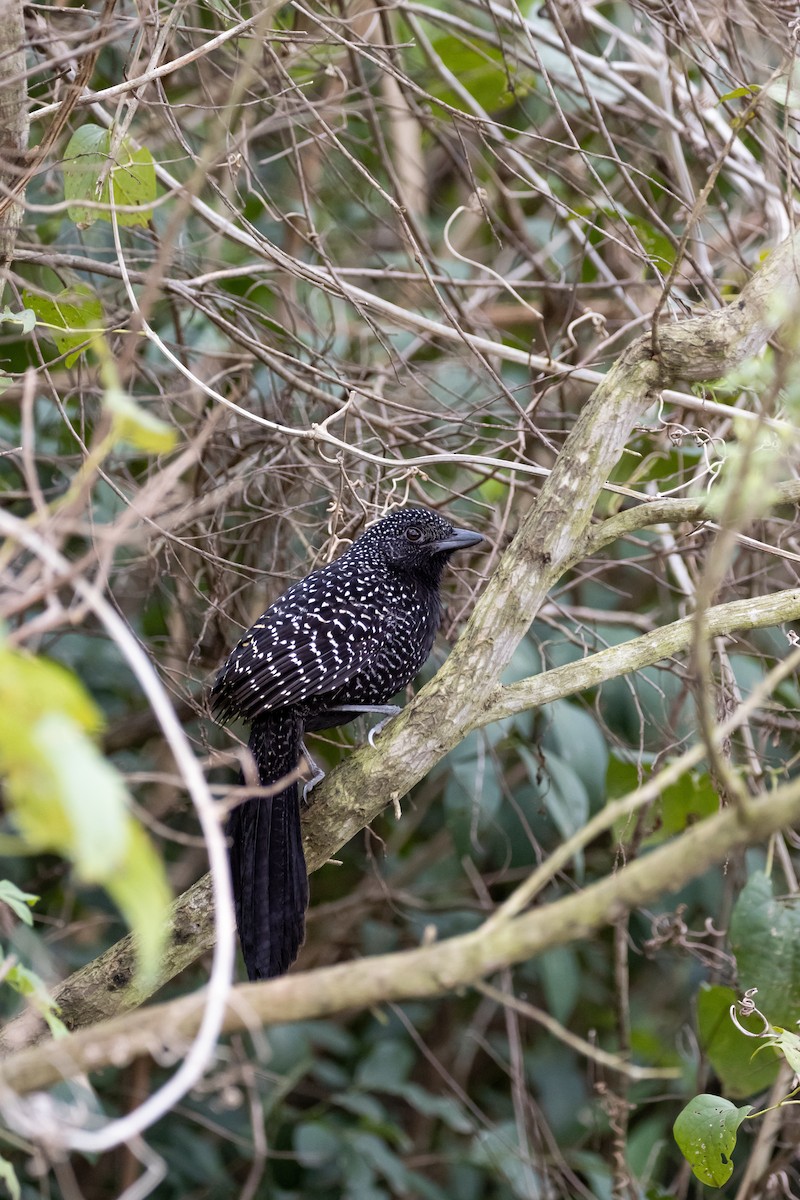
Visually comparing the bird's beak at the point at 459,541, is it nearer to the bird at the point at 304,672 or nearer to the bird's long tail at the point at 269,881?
the bird at the point at 304,672

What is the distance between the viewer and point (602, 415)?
85.6 inches

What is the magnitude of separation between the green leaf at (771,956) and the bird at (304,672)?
1.01 metres

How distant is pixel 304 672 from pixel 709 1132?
1.28m

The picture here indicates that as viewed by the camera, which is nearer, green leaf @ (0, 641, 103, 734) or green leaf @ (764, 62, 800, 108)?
green leaf @ (0, 641, 103, 734)

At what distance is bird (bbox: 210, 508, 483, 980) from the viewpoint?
2.48 m

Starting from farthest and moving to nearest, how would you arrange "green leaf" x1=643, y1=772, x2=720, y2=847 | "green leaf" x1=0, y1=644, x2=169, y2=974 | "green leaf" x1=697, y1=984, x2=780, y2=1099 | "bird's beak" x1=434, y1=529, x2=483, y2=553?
1. "green leaf" x1=643, y1=772, x2=720, y2=847
2. "bird's beak" x1=434, y1=529, x2=483, y2=553
3. "green leaf" x1=697, y1=984, x2=780, y2=1099
4. "green leaf" x1=0, y1=644, x2=169, y2=974

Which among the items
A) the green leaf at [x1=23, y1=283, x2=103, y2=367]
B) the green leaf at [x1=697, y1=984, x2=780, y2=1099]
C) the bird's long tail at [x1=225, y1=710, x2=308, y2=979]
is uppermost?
→ the green leaf at [x1=23, y1=283, x2=103, y2=367]

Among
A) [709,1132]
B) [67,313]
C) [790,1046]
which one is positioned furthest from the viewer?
[67,313]

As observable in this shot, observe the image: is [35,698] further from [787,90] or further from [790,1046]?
[787,90]

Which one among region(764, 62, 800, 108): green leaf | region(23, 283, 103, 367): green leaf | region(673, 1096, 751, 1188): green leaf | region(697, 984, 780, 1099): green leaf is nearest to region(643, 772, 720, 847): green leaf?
region(697, 984, 780, 1099): green leaf

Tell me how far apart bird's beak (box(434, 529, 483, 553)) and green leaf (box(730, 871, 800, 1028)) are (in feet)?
3.70

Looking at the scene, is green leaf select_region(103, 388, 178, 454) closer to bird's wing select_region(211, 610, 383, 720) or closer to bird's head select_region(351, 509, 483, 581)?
bird's wing select_region(211, 610, 383, 720)

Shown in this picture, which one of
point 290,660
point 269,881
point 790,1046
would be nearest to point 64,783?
point 790,1046

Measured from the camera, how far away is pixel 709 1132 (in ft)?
7.07
